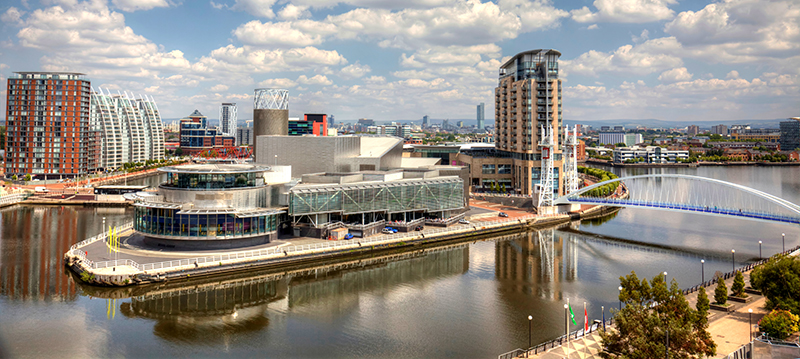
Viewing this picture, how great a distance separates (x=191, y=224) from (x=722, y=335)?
40812 millimetres

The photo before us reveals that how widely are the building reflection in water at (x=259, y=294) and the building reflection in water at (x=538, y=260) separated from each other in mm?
4728

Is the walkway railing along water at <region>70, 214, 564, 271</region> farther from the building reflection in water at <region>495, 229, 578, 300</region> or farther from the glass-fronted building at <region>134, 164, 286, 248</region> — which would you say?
the building reflection in water at <region>495, 229, 578, 300</region>

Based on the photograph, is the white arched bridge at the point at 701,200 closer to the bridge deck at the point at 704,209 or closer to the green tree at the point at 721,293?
the bridge deck at the point at 704,209

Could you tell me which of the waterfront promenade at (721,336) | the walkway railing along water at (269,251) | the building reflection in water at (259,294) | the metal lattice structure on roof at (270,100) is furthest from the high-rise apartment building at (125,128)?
the waterfront promenade at (721,336)

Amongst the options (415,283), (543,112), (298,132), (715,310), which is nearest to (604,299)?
(715,310)

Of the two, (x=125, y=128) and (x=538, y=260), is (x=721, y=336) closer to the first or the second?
(x=538, y=260)

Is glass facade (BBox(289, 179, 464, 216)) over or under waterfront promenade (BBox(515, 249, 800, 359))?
over

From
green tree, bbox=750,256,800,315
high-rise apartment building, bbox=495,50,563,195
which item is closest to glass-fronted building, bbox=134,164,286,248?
green tree, bbox=750,256,800,315

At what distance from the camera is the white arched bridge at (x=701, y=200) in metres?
53.4

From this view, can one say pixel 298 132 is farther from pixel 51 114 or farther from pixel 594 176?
pixel 594 176

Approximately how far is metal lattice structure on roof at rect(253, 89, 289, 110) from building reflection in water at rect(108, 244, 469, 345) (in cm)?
5695

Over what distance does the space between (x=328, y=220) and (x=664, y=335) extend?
3866 centimetres

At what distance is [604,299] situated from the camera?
38.8 m

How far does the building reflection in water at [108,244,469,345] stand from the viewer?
3400 cm
